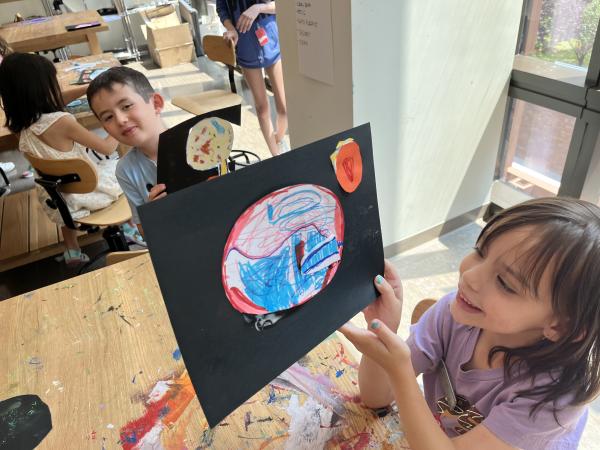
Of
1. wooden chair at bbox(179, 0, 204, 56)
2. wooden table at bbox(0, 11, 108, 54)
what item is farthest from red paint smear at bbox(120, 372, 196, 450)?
wooden chair at bbox(179, 0, 204, 56)

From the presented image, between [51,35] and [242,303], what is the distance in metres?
3.73

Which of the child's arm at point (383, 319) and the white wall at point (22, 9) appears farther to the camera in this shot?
the white wall at point (22, 9)

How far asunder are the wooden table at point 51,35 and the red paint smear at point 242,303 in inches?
143

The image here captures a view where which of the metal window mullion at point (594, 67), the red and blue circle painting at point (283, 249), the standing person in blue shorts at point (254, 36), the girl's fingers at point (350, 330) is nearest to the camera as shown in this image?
the red and blue circle painting at point (283, 249)

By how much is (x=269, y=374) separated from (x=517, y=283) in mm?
352

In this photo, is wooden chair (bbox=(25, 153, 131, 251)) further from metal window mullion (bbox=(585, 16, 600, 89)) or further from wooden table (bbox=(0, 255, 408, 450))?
metal window mullion (bbox=(585, 16, 600, 89))

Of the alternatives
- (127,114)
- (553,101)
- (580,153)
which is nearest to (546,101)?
(553,101)

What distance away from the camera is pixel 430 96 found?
1794 mm

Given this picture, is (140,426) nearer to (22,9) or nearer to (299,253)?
(299,253)

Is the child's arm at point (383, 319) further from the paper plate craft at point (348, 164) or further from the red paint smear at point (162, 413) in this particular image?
the red paint smear at point (162, 413)

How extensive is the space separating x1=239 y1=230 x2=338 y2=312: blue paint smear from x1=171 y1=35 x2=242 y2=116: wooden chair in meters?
1.69

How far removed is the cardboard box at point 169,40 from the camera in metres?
5.14

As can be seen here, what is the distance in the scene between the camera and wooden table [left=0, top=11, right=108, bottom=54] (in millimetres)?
3416

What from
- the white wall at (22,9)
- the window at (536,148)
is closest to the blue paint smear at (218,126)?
the window at (536,148)
